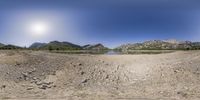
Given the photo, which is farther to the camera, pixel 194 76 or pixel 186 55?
pixel 186 55

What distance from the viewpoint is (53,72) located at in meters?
30.9

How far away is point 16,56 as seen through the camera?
113 feet

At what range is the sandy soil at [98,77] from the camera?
84.4 ft

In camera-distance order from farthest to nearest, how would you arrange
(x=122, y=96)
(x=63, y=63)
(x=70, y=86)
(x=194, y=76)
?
(x=63, y=63) → (x=194, y=76) → (x=70, y=86) → (x=122, y=96)

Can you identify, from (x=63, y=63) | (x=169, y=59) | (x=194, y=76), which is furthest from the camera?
(x=169, y=59)

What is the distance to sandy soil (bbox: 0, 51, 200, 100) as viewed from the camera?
25.7m

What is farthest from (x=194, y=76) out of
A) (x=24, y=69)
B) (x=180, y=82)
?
(x=24, y=69)

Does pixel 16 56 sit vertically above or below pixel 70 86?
above

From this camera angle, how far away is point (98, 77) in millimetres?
30062

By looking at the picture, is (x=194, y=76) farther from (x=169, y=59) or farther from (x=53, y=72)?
(x=53, y=72)

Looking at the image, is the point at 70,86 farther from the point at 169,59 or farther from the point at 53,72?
the point at 169,59

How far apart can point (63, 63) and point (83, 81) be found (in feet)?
15.8

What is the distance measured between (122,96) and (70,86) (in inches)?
175

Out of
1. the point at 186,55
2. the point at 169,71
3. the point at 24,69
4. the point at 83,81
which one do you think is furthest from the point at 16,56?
the point at 186,55
